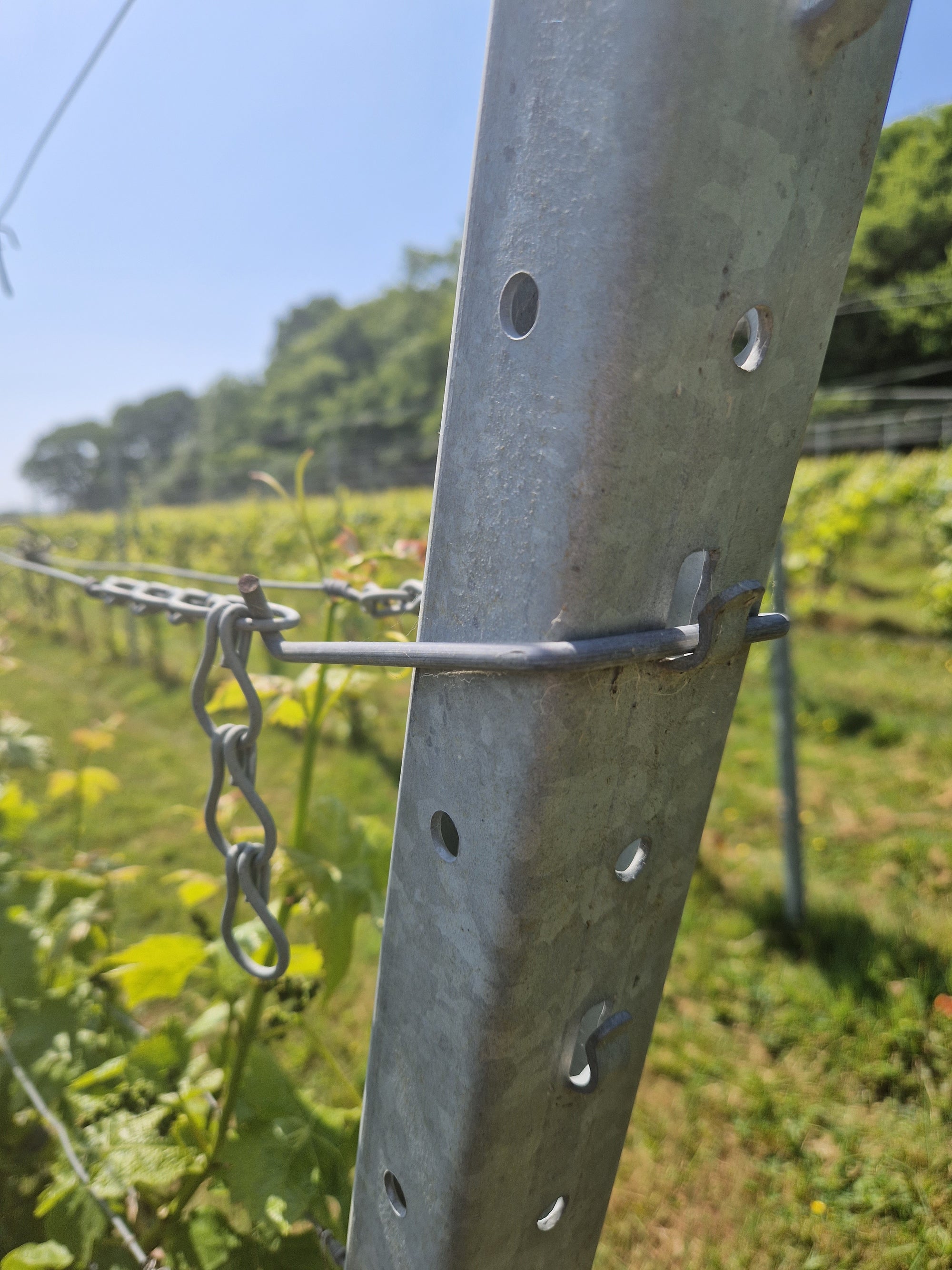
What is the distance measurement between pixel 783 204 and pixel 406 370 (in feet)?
135

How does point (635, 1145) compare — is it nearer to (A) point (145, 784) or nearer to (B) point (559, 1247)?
(B) point (559, 1247)

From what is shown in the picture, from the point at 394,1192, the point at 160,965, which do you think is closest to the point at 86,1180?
the point at 160,965

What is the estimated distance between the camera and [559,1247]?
80 cm

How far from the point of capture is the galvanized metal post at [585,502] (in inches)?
19.3

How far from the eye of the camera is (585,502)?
52 centimetres

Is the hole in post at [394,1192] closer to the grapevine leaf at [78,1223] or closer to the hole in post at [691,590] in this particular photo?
the hole in post at [691,590]

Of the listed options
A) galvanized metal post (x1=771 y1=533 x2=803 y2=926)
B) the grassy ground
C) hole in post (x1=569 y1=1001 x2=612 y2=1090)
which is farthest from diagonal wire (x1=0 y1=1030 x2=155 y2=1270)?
galvanized metal post (x1=771 y1=533 x2=803 y2=926)

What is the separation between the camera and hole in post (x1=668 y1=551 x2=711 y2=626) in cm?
61

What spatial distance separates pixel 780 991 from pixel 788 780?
766mm

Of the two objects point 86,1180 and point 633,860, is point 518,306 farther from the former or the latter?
point 86,1180

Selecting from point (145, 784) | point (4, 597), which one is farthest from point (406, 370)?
point (145, 784)

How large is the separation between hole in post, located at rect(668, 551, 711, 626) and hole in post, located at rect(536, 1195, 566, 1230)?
0.62 m

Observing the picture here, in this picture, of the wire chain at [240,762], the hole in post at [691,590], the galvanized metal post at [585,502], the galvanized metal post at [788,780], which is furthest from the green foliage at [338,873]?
the galvanized metal post at [788,780]

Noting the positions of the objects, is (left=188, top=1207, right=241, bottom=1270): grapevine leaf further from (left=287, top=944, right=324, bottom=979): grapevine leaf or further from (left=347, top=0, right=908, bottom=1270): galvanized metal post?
(left=347, top=0, right=908, bottom=1270): galvanized metal post
